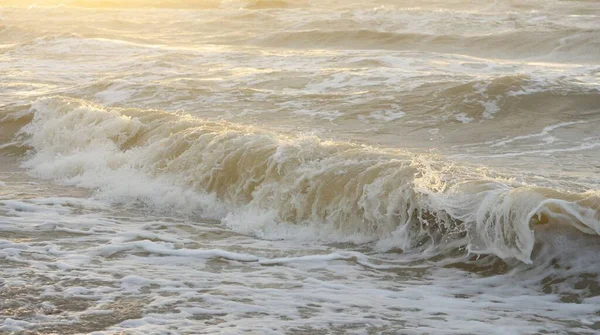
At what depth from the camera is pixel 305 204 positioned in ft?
25.6

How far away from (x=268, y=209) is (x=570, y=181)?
2.98 metres

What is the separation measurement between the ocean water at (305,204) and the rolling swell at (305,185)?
22 mm

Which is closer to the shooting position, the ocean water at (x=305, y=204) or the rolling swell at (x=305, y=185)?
the ocean water at (x=305, y=204)

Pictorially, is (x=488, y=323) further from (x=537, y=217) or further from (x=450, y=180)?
(x=450, y=180)

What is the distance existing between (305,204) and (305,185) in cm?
30

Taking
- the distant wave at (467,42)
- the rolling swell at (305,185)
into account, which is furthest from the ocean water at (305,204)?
the distant wave at (467,42)

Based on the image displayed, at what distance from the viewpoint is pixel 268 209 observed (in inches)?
315

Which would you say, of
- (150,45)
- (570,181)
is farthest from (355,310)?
(150,45)

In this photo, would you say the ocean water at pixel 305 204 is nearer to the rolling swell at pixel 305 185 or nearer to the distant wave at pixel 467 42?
the rolling swell at pixel 305 185

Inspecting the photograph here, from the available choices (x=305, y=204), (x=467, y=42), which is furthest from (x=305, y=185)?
(x=467, y=42)

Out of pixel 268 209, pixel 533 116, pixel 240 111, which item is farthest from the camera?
pixel 240 111

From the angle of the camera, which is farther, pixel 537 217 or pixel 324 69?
pixel 324 69

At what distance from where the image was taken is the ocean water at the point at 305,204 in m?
5.41

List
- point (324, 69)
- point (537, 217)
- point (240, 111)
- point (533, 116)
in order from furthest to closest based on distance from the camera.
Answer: point (324, 69) < point (240, 111) < point (533, 116) < point (537, 217)
